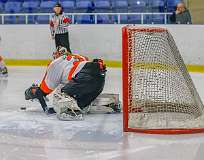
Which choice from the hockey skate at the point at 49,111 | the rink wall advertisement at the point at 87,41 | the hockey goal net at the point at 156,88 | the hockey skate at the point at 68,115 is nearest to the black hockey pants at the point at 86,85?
the hockey skate at the point at 68,115

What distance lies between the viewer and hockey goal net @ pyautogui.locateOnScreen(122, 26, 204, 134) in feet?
13.0

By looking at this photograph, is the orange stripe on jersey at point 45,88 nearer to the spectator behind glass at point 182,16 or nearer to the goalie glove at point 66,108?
the goalie glove at point 66,108

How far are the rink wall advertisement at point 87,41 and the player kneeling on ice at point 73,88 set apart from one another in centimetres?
379

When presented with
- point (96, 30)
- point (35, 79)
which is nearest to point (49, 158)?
point (35, 79)

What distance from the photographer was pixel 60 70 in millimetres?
4621

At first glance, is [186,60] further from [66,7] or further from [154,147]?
[154,147]

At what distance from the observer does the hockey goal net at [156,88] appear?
397cm

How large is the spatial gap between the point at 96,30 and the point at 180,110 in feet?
16.9

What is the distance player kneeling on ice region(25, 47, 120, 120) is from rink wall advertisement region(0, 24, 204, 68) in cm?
379

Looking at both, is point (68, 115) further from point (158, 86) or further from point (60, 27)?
point (60, 27)

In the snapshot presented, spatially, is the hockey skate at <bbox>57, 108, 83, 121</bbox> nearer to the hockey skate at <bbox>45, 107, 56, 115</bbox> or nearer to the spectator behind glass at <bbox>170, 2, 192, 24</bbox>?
the hockey skate at <bbox>45, 107, 56, 115</bbox>

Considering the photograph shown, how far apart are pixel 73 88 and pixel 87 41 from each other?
4687 mm

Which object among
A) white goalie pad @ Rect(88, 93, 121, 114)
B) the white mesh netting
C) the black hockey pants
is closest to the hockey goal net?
the white mesh netting

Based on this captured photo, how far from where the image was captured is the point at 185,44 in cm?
833
